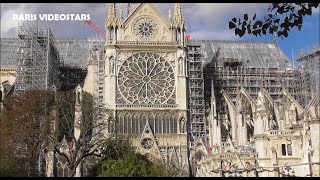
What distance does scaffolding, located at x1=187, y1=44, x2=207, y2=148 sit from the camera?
172ft

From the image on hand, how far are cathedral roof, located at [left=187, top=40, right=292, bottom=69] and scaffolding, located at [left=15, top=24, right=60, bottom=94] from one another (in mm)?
16173

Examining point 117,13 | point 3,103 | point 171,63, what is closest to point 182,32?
point 171,63

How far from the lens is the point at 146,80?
52.1 m

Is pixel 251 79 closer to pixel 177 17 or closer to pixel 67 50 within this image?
pixel 177 17

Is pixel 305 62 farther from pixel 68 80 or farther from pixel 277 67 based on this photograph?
pixel 68 80

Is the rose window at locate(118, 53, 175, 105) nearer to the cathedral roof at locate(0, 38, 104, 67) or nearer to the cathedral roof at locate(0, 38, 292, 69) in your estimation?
the cathedral roof at locate(0, 38, 292, 69)

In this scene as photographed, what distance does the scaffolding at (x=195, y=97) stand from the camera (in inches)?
2062

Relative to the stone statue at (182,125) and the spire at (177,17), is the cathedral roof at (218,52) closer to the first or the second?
the spire at (177,17)

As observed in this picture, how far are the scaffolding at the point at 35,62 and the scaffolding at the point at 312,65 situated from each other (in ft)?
84.0

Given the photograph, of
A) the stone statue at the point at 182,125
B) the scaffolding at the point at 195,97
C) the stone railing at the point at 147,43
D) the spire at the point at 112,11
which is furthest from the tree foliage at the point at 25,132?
the scaffolding at the point at 195,97

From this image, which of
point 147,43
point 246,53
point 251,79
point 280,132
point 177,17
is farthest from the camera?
point 246,53

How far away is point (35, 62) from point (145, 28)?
35.7ft

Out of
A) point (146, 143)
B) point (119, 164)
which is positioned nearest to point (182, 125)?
point (146, 143)

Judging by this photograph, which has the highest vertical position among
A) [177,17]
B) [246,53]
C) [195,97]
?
[177,17]
